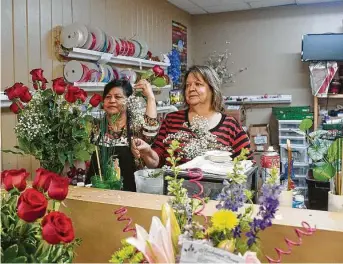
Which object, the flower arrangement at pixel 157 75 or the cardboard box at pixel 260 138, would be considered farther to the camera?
the cardboard box at pixel 260 138

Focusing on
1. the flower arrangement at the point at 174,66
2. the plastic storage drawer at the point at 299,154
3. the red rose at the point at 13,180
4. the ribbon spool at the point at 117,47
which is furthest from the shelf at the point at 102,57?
the red rose at the point at 13,180

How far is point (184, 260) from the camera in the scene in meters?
0.75

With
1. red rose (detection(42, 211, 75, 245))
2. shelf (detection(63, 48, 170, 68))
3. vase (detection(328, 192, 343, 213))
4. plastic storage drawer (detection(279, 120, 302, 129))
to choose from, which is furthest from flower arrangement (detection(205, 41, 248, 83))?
red rose (detection(42, 211, 75, 245))

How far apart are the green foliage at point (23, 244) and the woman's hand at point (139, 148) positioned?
1000 millimetres

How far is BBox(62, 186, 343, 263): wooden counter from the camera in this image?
1021mm

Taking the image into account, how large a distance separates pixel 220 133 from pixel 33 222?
58.5 inches

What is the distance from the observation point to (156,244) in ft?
2.51

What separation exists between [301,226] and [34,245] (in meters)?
0.66

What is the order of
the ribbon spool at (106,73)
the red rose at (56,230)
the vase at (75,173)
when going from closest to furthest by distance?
the red rose at (56,230)
the vase at (75,173)
the ribbon spool at (106,73)

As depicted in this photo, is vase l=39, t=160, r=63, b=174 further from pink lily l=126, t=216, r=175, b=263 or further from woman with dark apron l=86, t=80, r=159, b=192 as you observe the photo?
pink lily l=126, t=216, r=175, b=263

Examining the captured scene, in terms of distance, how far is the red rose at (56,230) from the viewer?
708 millimetres

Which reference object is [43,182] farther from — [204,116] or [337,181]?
[204,116]

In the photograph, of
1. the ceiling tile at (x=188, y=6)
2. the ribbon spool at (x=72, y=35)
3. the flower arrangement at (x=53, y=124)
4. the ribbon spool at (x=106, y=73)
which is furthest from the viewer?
the ceiling tile at (x=188, y=6)

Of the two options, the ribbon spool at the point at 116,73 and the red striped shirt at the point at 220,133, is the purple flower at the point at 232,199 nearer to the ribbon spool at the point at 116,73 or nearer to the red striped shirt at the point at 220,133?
the red striped shirt at the point at 220,133
